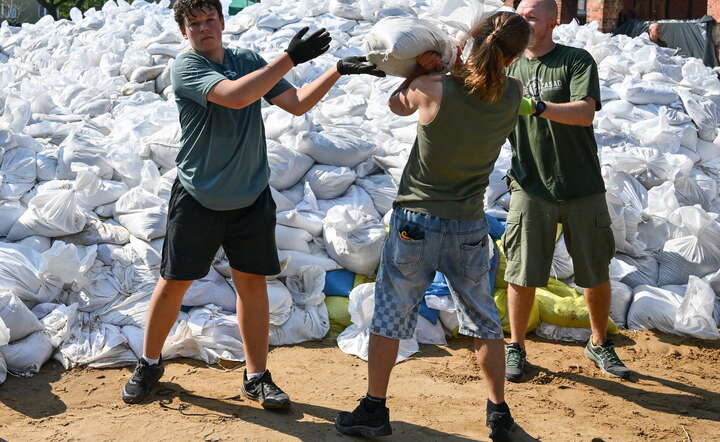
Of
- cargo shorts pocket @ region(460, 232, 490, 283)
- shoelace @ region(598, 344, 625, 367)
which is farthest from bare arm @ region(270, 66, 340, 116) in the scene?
shoelace @ region(598, 344, 625, 367)

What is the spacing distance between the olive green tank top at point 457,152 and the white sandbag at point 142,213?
1.62m

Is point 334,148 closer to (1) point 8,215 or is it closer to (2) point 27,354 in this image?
(1) point 8,215

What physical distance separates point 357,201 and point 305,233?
0.41 m

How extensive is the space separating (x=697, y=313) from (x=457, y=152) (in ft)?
6.81

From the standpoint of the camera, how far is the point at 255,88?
2.65 m

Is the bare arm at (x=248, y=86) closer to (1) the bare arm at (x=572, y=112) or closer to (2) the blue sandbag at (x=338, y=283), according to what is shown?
(1) the bare arm at (x=572, y=112)

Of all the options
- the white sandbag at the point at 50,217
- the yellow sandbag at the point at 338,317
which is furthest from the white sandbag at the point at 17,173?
the yellow sandbag at the point at 338,317

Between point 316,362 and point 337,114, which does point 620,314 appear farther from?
point 337,114

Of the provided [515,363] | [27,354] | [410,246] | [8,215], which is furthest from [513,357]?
[8,215]

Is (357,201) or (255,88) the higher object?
(255,88)

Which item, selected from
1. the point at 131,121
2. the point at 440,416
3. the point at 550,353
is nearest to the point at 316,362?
the point at 440,416

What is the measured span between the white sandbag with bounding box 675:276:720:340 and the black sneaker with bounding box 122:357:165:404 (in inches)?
101

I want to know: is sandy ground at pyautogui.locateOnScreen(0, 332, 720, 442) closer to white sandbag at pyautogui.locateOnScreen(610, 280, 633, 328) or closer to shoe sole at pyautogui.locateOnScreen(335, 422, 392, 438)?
shoe sole at pyautogui.locateOnScreen(335, 422, 392, 438)

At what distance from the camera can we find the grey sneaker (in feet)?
11.6
